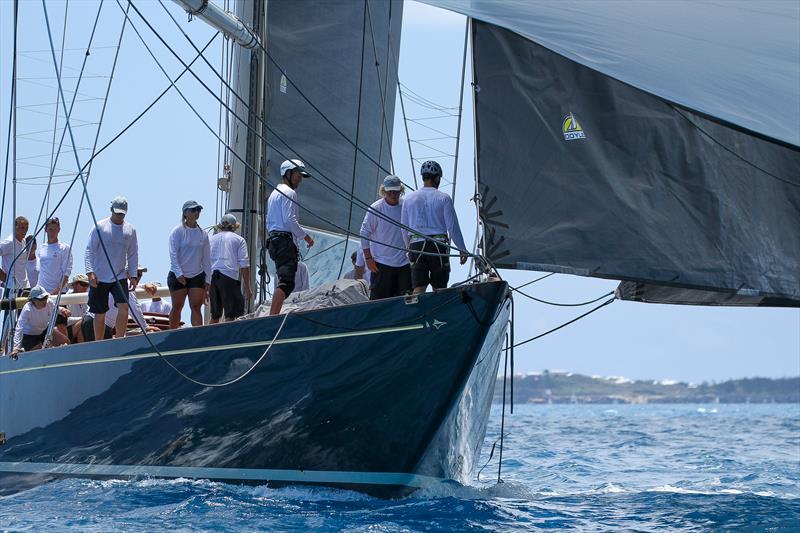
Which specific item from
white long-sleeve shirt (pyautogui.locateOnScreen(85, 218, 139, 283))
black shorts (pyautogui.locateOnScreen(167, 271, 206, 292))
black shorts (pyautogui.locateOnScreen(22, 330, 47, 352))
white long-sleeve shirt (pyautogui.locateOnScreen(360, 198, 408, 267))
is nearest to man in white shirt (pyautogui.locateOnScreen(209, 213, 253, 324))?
black shorts (pyautogui.locateOnScreen(167, 271, 206, 292))

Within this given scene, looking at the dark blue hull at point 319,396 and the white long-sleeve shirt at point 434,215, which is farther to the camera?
the white long-sleeve shirt at point 434,215

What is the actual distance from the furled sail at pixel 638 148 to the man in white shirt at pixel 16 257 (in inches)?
201

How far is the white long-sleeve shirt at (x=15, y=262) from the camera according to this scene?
35.0ft

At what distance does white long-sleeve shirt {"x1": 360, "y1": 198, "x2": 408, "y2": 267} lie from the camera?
841cm

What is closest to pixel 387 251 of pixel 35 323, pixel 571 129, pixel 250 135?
pixel 571 129

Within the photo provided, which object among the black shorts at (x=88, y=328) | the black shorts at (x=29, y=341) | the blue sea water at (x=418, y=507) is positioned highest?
the black shorts at (x=88, y=328)

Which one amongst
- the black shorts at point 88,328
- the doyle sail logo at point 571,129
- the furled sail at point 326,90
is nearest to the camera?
the doyle sail logo at point 571,129

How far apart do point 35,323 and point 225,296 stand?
93.1 inches

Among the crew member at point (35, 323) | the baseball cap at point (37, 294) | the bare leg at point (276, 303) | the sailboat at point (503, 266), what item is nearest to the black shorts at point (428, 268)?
the sailboat at point (503, 266)

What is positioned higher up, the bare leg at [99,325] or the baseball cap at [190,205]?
the baseball cap at [190,205]

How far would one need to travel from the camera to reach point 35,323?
10875mm

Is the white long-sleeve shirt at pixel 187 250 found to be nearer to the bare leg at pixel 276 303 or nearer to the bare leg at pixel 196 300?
the bare leg at pixel 196 300

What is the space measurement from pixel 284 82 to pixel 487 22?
596 cm

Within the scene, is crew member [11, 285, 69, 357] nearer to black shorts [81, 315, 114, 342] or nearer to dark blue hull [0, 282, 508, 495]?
black shorts [81, 315, 114, 342]
